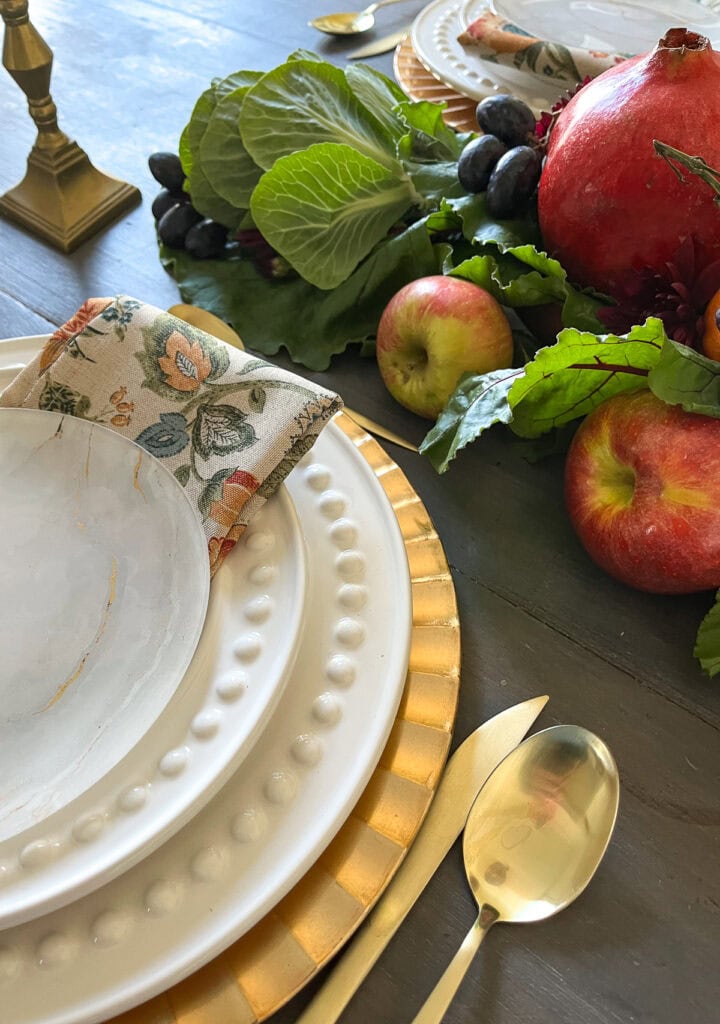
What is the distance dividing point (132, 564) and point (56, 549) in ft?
0.13

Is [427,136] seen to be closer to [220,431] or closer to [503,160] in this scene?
[503,160]

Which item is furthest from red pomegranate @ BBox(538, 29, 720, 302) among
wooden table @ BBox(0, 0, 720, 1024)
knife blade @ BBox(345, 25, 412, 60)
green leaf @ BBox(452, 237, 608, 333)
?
knife blade @ BBox(345, 25, 412, 60)

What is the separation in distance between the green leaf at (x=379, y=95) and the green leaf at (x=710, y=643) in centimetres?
40

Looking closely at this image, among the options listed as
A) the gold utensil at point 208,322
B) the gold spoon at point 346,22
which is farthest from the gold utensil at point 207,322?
the gold spoon at point 346,22

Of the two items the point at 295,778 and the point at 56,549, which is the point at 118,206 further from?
the point at 295,778

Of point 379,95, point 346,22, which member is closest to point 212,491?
point 379,95

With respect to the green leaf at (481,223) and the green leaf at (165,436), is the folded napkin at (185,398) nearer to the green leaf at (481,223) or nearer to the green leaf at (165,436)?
the green leaf at (165,436)

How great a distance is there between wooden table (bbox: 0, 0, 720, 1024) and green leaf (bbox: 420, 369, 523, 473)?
0.16ft

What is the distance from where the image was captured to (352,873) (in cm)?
29

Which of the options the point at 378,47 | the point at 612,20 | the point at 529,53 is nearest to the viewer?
the point at 529,53

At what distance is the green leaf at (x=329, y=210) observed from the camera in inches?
20.6

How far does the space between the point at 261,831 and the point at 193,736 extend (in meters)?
0.04

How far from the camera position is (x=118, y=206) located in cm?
66

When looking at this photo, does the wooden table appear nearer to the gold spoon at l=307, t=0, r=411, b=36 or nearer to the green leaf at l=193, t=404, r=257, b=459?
the green leaf at l=193, t=404, r=257, b=459
